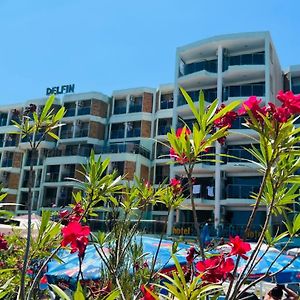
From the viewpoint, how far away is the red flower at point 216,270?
1.99 metres

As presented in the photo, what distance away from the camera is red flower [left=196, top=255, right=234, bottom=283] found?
→ 6.53ft

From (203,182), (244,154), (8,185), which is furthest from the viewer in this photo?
(8,185)

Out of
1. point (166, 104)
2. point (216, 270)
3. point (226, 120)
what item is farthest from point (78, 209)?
point (166, 104)

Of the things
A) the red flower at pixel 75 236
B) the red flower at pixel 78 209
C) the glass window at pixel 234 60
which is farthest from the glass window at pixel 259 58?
the red flower at pixel 75 236

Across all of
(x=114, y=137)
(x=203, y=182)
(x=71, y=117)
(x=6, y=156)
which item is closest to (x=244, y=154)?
(x=203, y=182)

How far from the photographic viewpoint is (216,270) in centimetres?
200

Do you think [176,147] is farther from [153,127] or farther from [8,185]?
[8,185]

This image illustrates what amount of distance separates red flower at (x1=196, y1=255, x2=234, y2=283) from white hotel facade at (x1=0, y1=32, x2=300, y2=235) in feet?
66.6

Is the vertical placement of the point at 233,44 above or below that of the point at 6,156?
above

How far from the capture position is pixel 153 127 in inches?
1369

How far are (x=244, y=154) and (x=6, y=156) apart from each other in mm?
26604

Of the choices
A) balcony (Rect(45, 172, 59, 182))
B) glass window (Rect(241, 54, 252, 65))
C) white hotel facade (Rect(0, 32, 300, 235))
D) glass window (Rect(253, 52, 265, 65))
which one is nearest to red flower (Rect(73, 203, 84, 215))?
white hotel facade (Rect(0, 32, 300, 235))

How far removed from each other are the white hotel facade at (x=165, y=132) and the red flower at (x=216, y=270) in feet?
66.6

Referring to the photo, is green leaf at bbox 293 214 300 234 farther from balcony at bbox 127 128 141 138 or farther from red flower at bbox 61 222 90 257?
balcony at bbox 127 128 141 138
